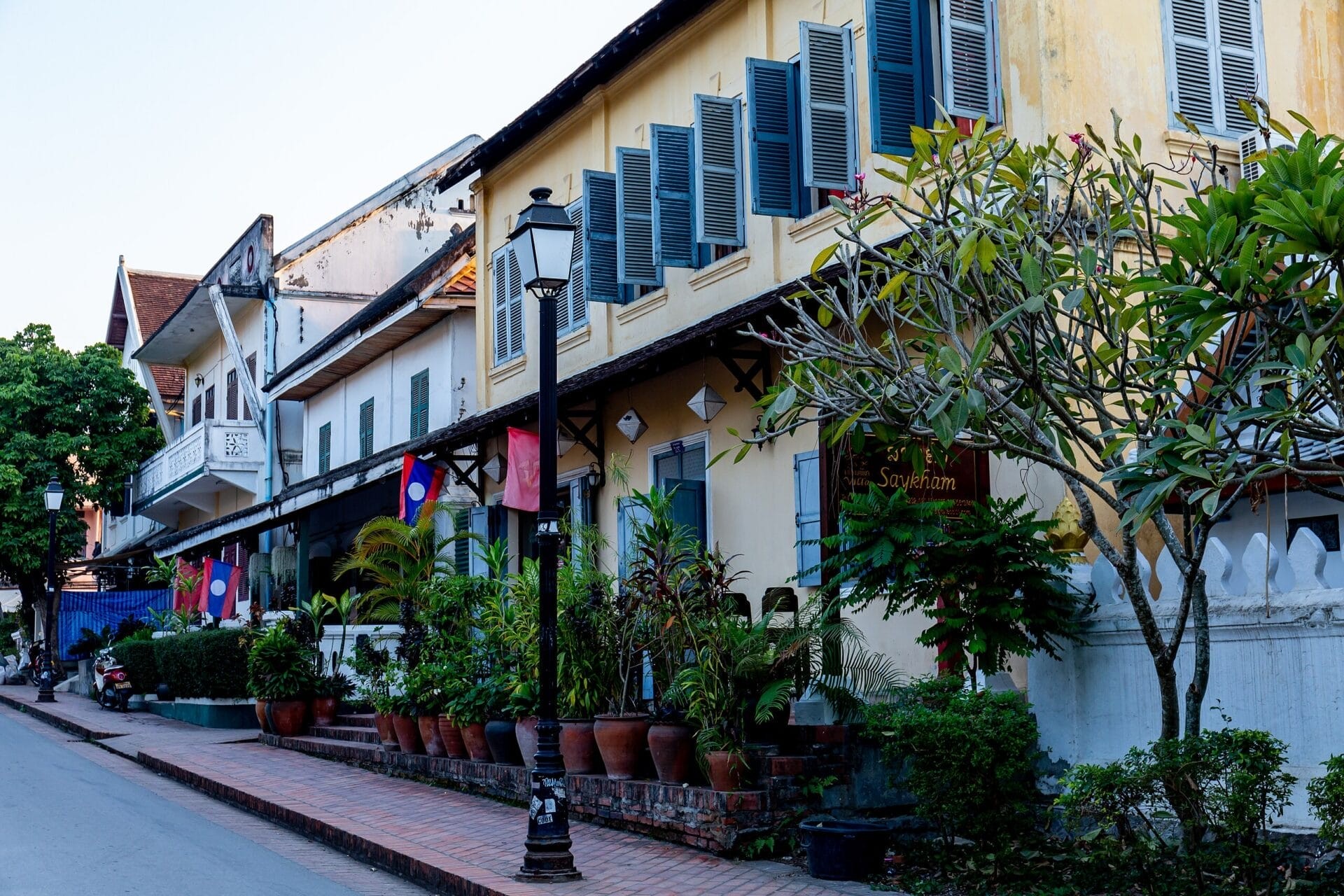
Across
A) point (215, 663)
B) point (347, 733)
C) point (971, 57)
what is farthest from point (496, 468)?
point (971, 57)

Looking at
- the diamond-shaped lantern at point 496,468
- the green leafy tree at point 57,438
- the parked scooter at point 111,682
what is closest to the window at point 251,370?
the parked scooter at point 111,682

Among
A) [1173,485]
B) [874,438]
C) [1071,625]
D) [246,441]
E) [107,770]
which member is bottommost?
[107,770]

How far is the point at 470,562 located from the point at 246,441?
37.6ft

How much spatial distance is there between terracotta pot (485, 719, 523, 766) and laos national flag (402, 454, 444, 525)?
577cm

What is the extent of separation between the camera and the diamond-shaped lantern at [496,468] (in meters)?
18.4

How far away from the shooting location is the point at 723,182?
13.9 m

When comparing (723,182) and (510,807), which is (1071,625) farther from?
(723,182)

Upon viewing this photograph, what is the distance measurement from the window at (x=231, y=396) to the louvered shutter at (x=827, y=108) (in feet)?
70.5

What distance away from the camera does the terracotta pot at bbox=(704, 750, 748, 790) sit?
9742mm

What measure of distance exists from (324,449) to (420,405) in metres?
5.20

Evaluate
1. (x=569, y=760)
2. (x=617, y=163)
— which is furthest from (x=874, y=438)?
(x=617, y=163)

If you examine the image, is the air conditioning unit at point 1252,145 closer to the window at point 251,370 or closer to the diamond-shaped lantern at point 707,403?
the diamond-shaped lantern at point 707,403

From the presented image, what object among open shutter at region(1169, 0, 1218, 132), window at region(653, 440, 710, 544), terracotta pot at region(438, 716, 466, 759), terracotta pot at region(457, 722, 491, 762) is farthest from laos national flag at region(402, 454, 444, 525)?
open shutter at region(1169, 0, 1218, 132)

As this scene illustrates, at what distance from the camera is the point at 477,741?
13.2 meters
